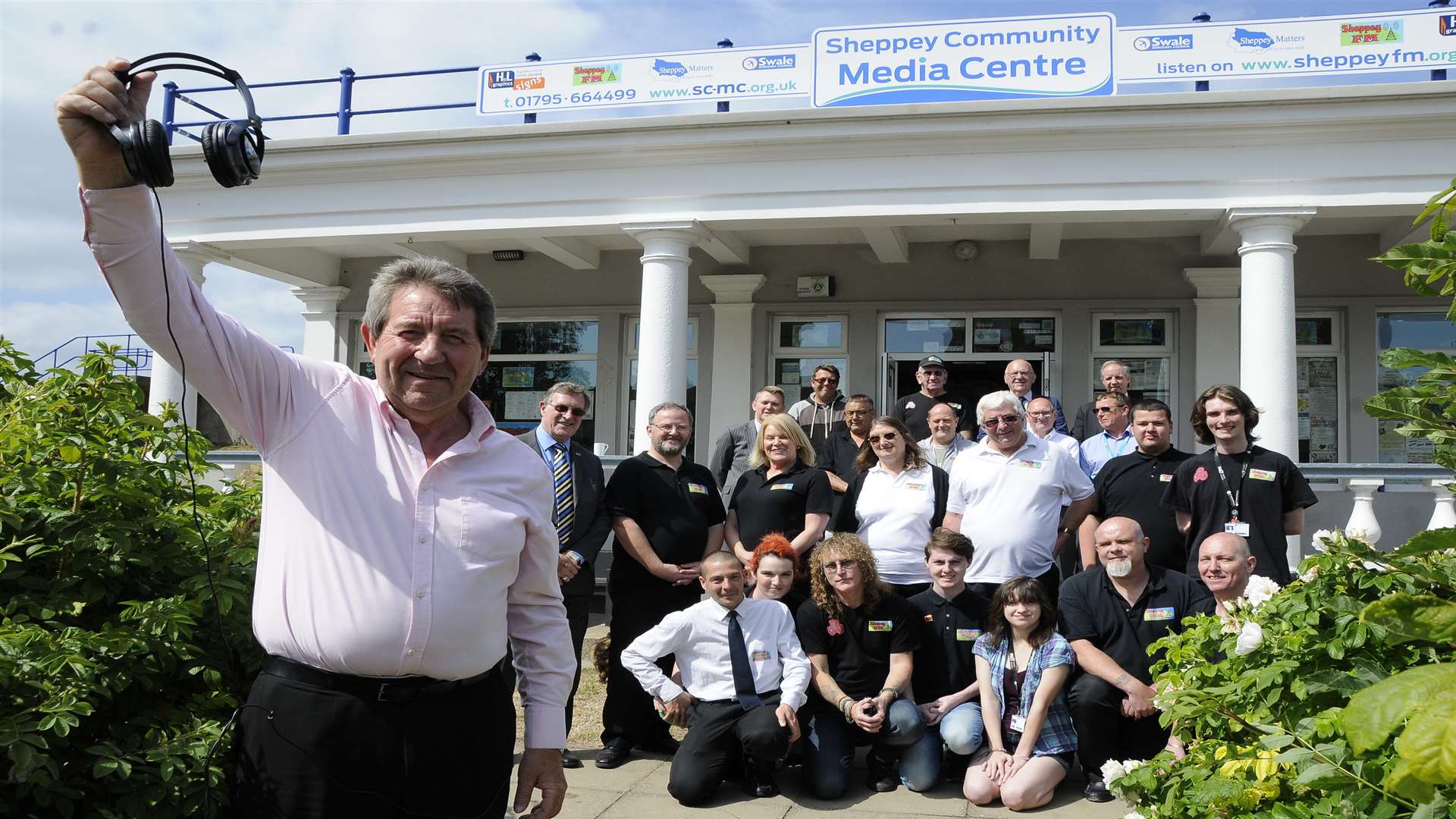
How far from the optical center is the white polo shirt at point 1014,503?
215 inches

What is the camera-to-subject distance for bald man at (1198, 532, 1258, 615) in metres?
4.72

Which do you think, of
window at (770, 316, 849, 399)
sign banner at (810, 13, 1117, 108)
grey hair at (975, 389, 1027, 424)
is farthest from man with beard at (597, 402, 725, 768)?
window at (770, 316, 849, 399)

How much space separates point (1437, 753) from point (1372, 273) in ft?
39.1

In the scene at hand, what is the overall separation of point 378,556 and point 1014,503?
165 inches

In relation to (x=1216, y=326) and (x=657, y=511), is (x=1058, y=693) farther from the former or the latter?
(x=1216, y=326)

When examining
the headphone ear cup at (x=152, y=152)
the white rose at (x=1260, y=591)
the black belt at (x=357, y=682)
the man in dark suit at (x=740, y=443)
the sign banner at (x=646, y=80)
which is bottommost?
the black belt at (x=357, y=682)

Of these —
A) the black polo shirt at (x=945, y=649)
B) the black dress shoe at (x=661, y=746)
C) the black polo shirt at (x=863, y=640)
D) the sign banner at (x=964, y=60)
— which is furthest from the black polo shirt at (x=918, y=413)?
the sign banner at (x=964, y=60)

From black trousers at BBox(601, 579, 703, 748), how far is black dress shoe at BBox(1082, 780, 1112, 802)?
2.19 meters

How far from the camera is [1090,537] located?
571cm

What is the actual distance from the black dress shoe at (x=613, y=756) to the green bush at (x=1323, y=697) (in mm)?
2680

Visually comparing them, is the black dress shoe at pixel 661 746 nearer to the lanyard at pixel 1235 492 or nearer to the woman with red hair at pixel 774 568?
the woman with red hair at pixel 774 568

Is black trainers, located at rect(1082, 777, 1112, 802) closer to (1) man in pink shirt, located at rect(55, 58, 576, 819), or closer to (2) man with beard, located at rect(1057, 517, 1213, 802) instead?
(2) man with beard, located at rect(1057, 517, 1213, 802)

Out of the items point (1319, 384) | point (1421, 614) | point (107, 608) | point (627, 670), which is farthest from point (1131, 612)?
point (1319, 384)

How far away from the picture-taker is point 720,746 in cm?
477
